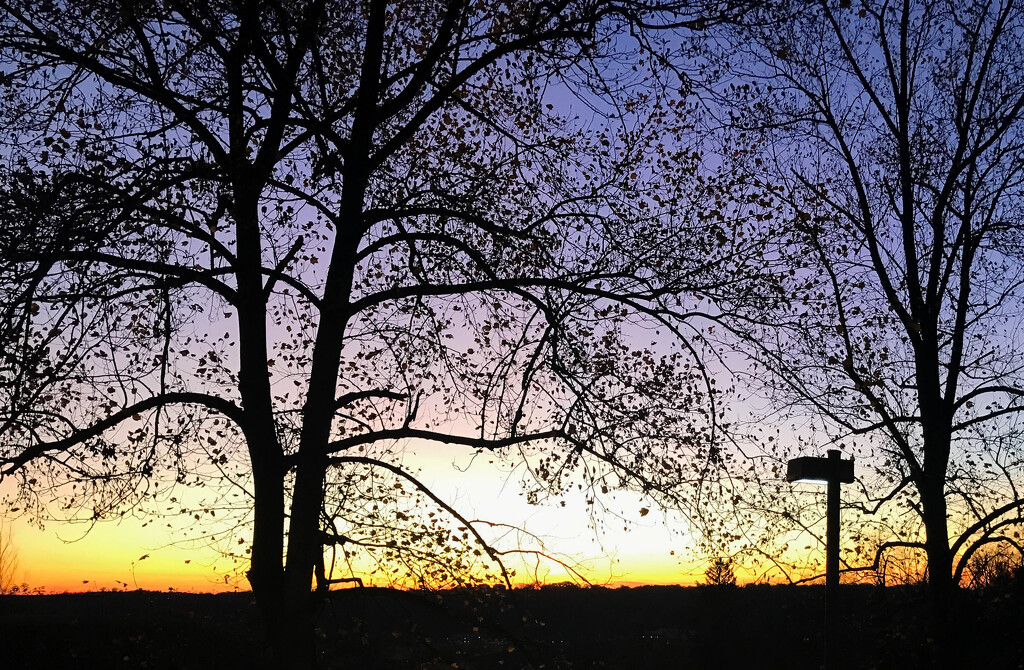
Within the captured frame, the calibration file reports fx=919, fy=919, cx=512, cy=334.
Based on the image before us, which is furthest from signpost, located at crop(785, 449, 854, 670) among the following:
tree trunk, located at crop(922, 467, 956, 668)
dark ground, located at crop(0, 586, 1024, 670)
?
tree trunk, located at crop(922, 467, 956, 668)

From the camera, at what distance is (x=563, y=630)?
52281 millimetres

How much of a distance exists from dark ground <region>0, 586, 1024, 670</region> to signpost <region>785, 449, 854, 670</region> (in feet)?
7.95

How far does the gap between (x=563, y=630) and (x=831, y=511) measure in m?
44.8

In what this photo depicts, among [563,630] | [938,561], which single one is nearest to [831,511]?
[938,561]

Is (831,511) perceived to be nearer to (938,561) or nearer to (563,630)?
(938,561)

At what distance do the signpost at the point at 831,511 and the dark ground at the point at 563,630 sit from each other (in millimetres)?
2424

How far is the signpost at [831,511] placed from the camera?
9.89 meters

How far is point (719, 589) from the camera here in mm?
36938

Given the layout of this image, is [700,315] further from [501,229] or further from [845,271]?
[845,271]

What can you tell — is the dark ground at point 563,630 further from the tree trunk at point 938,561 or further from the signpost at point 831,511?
the signpost at point 831,511

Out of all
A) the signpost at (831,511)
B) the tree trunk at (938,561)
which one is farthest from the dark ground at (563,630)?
the signpost at (831,511)

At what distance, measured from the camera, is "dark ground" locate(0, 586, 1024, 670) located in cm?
1591

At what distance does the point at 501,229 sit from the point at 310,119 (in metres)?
2.09

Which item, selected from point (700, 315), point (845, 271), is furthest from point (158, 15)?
point (845, 271)
